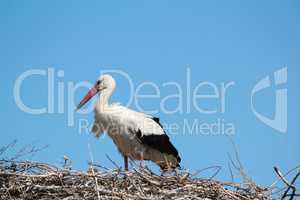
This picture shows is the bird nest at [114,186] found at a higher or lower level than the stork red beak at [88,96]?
lower

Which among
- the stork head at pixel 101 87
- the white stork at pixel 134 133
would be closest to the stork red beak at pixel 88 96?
the stork head at pixel 101 87

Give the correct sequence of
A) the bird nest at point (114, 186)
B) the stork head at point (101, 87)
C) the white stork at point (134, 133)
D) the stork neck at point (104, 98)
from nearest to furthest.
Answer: the bird nest at point (114, 186) → the white stork at point (134, 133) → the stork neck at point (104, 98) → the stork head at point (101, 87)

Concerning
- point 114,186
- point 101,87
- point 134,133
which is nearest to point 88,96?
point 101,87

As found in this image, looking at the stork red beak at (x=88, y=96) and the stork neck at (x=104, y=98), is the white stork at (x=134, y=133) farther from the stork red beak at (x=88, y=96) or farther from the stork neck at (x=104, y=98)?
the stork red beak at (x=88, y=96)

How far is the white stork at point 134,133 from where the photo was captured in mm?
7992

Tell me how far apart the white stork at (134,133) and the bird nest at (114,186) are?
2.56 m

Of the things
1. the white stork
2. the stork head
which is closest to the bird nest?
the white stork

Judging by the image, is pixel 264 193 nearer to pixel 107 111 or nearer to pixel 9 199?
pixel 9 199

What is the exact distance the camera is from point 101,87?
28.4 feet

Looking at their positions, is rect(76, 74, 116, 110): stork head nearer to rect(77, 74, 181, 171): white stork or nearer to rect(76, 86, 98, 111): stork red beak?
rect(76, 86, 98, 111): stork red beak

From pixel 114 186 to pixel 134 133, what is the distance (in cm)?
291

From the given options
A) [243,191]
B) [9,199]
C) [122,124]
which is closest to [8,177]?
[9,199]

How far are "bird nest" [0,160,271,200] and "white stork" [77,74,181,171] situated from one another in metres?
2.56

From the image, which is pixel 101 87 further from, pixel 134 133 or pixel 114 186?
pixel 114 186
